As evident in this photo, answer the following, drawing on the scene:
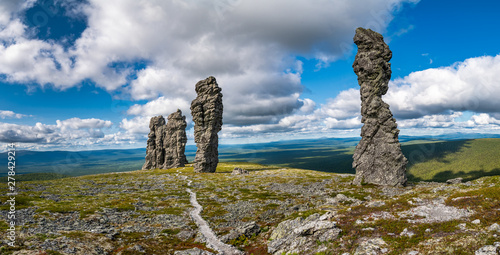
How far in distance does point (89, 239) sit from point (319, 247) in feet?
103

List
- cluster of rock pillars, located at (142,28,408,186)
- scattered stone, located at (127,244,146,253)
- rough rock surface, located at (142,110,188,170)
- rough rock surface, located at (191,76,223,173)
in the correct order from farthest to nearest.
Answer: rough rock surface, located at (142,110,188,170), rough rock surface, located at (191,76,223,173), cluster of rock pillars, located at (142,28,408,186), scattered stone, located at (127,244,146,253)

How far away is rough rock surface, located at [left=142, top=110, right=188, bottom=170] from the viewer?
14425 cm

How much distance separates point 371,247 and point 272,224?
21.1 m

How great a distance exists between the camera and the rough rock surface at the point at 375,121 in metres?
66.0

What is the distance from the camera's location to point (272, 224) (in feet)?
129

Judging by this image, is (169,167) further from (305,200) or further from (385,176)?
(385,176)

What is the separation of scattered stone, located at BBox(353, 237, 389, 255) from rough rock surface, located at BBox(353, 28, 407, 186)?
5223 cm

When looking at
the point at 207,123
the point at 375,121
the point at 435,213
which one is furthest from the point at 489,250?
the point at 207,123

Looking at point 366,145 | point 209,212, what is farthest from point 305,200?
point 366,145

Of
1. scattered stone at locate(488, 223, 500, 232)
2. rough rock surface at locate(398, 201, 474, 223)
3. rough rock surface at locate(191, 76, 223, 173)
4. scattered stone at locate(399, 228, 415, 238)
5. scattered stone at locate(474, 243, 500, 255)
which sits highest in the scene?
rough rock surface at locate(191, 76, 223, 173)

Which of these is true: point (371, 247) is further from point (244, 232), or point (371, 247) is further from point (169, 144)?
point (169, 144)

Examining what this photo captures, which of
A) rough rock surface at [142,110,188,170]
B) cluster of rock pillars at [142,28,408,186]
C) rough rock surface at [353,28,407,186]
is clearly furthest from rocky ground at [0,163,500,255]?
rough rock surface at [142,110,188,170]

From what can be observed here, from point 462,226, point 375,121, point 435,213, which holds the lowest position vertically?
point 435,213

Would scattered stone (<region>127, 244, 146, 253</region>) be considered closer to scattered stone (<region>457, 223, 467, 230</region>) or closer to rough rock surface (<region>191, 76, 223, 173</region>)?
scattered stone (<region>457, 223, 467, 230</region>)
